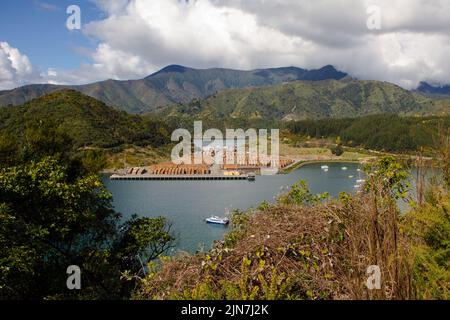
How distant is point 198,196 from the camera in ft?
166

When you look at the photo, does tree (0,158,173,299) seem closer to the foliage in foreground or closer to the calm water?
the foliage in foreground

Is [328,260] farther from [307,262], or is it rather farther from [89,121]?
[89,121]

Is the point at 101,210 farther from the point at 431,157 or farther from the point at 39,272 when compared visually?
the point at 431,157

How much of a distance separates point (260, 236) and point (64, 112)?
94864mm

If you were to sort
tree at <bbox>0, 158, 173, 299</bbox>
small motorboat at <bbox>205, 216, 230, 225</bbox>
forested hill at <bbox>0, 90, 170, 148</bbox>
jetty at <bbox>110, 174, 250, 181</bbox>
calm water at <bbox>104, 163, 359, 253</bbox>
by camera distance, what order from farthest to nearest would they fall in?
1. forested hill at <bbox>0, 90, 170, 148</bbox>
2. jetty at <bbox>110, 174, 250, 181</bbox>
3. small motorboat at <bbox>205, 216, 230, 225</bbox>
4. calm water at <bbox>104, 163, 359, 253</bbox>
5. tree at <bbox>0, 158, 173, 299</bbox>

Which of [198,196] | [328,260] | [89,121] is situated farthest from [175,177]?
[328,260]

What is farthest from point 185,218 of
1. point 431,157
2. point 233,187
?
point 431,157

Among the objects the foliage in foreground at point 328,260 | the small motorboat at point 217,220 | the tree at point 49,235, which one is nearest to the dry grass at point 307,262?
the foliage in foreground at point 328,260

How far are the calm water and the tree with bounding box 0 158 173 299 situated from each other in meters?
16.6

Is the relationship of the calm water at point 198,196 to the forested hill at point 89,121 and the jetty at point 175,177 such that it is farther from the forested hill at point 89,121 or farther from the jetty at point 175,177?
the forested hill at point 89,121

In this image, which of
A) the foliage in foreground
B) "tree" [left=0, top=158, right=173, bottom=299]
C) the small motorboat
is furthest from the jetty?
the foliage in foreground

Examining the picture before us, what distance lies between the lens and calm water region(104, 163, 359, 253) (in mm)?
32650

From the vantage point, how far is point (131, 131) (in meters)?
92.3
